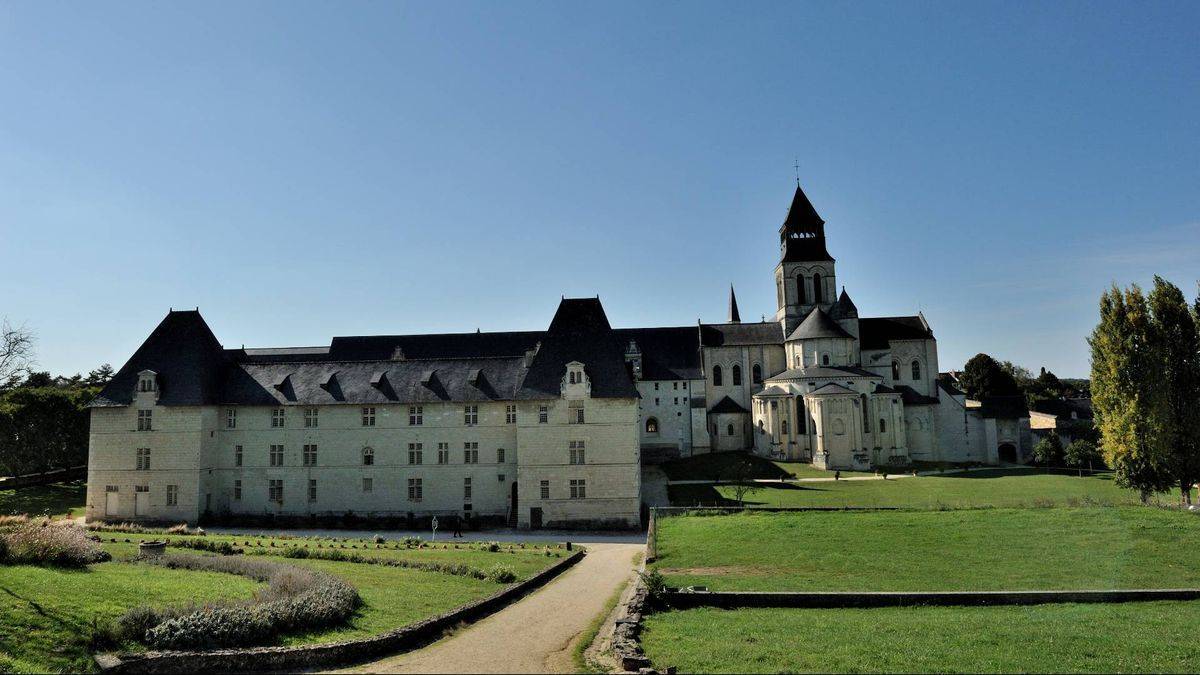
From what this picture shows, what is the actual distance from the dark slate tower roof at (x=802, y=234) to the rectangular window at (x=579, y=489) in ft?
141

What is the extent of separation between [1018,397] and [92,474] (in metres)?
74.7

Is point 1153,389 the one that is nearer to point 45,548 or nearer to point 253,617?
point 253,617

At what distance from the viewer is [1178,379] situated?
Answer: 122 ft

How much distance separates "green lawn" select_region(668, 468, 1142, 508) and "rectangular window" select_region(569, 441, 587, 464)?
311 inches

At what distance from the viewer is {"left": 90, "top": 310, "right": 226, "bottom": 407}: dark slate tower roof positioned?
41938mm

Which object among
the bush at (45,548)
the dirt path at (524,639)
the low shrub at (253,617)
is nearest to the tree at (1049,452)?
the dirt path at (524,639)

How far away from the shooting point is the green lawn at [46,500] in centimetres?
4456

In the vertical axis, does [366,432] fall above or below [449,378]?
below

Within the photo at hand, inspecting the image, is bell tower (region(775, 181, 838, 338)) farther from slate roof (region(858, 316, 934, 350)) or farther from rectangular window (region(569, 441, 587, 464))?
rectangular window (region(569, 441, 587, 464))

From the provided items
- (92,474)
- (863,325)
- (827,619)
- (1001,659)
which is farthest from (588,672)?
(863,325)

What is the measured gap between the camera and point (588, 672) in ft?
44.0

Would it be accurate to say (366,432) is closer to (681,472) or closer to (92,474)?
(92,474)

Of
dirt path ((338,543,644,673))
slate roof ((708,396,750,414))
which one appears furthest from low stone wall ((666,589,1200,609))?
slate roof ((708,396,750,414))

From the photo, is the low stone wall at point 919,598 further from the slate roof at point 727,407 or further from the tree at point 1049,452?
the slate roof at point 727,407
